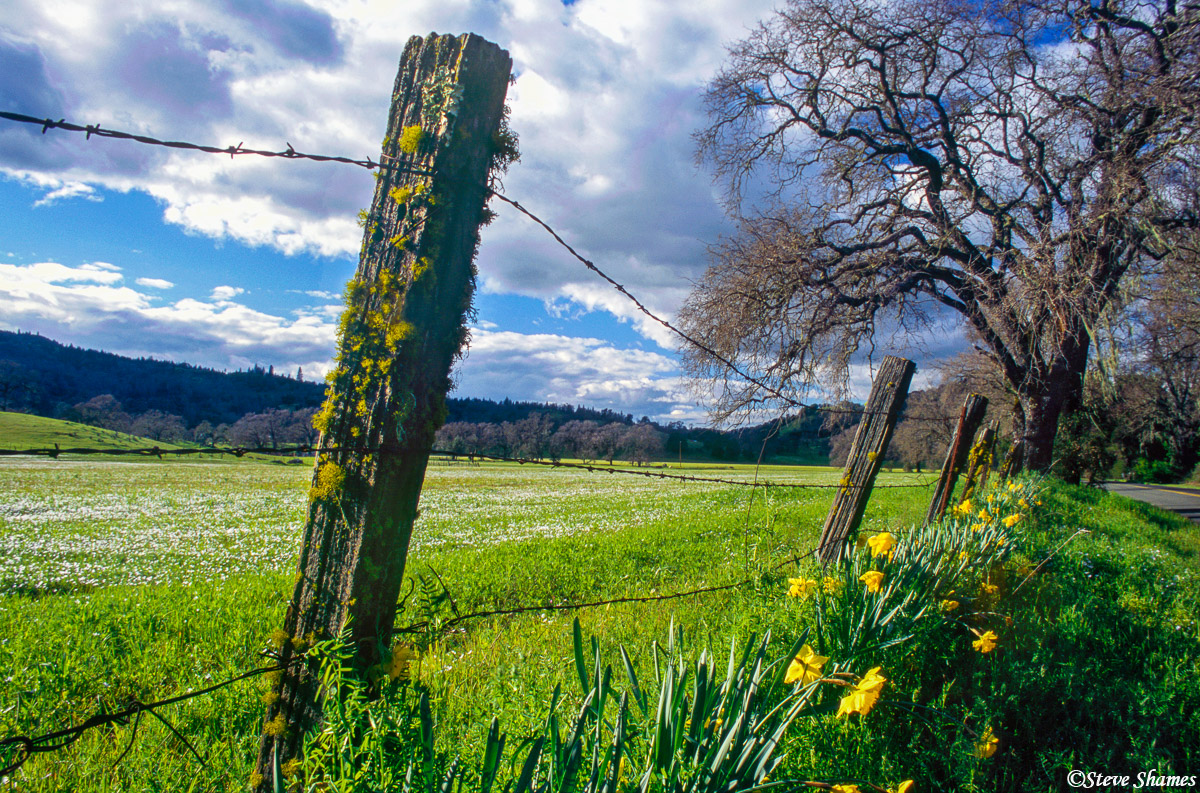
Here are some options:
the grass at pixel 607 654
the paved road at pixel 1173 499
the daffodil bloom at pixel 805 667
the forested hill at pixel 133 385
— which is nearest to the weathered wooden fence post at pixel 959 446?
the grass at pixel 607 654

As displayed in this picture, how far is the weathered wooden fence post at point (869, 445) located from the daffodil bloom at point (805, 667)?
225 cm

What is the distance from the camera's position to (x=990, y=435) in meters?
8.70

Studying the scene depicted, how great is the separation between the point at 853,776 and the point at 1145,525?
13.5 m

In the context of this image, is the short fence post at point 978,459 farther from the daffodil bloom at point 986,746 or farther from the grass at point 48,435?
the grass at point 48,435

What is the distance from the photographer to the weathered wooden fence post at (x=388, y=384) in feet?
5.77

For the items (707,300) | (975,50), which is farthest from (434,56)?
Result: (975,50)

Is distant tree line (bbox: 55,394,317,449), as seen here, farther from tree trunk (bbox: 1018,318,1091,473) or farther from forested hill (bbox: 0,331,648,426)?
tree trunk (bbox: 1018,318,1091,473)

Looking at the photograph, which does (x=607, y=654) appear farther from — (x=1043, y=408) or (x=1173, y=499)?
(x=1173, y=499)

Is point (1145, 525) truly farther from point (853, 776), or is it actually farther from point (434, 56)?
point (434, 56)

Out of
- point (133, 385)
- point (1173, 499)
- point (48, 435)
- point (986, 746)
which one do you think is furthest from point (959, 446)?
point (133, 385)

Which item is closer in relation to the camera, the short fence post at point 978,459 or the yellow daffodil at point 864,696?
the yellow daffodil at point 864,696

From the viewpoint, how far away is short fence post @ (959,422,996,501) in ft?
21.9

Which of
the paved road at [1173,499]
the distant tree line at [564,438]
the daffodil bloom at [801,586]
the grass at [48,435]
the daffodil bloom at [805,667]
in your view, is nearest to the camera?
the daffodil bloom at [805,667]

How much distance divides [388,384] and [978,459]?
833cm
